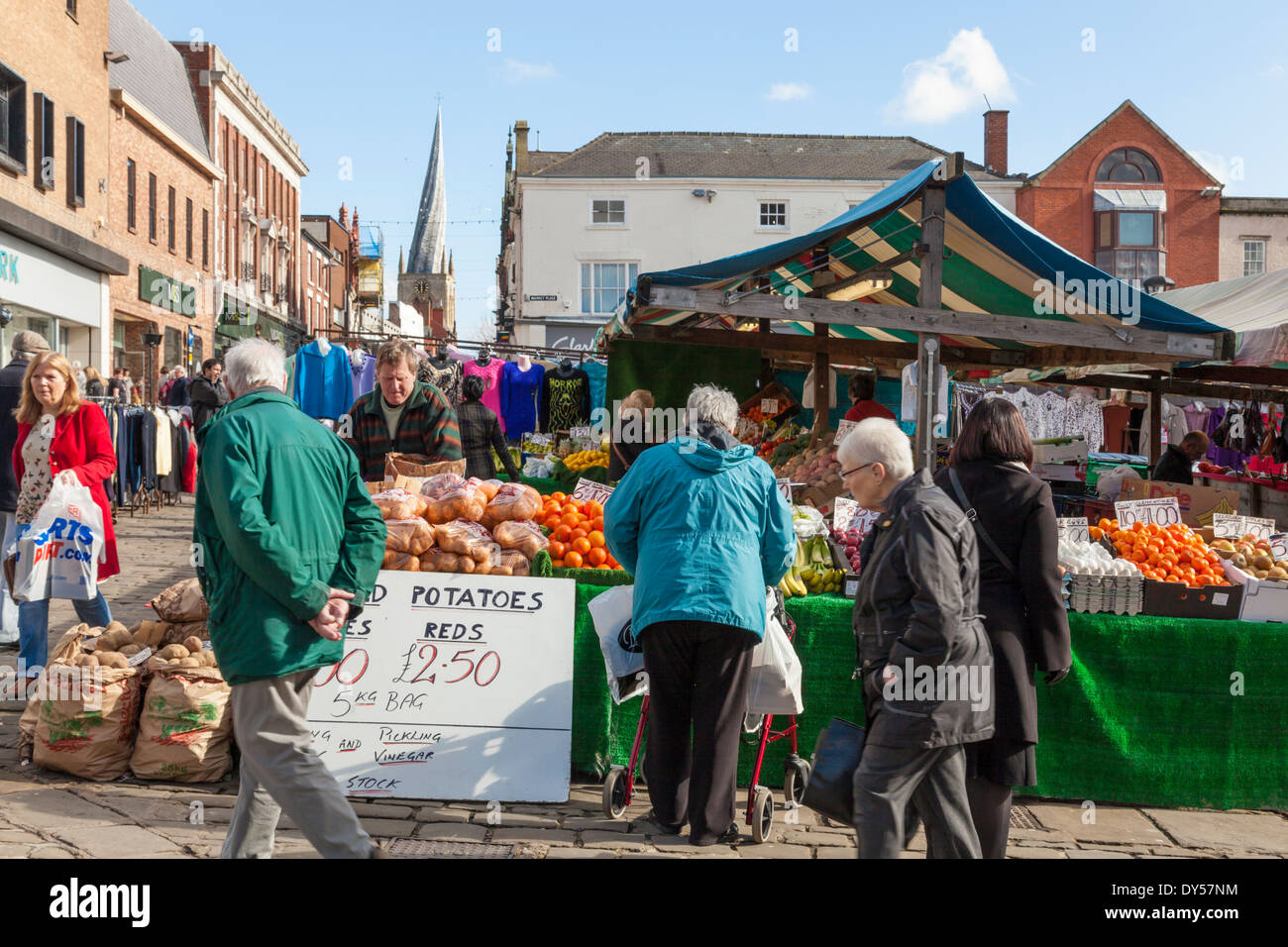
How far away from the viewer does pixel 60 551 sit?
5812mm

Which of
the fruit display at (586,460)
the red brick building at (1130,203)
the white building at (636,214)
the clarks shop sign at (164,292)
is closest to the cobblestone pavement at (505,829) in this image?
the fruit display at (586,460)

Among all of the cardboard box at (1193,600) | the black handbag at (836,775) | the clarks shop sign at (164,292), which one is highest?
the clarks shop sign at (164,292)

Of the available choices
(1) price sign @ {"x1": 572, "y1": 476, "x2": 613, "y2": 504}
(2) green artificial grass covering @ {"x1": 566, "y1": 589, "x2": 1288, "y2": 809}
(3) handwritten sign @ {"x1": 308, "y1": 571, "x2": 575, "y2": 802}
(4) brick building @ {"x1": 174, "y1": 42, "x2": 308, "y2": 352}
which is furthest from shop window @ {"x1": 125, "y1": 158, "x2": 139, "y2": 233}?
(2) green artificial grass covering @ {"x1": 566, "y1": 589, "x2": 1288, "y2": 809}

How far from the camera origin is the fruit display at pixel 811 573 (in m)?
5.51

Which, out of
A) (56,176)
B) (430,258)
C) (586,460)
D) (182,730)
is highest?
(430,258)

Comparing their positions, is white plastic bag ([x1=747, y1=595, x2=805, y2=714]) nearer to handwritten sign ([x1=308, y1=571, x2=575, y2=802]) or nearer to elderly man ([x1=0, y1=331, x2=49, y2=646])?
handwritten sign ([x1=308, y1=571, x2=575, y2=802])

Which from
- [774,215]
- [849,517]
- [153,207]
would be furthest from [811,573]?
[774,215]

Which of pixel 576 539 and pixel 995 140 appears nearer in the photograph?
pixel 576 539

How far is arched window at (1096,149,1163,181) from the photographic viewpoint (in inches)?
1478

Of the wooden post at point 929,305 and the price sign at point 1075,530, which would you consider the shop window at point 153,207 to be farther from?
the price sign at point 1075,530

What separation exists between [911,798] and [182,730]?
3.40 meters

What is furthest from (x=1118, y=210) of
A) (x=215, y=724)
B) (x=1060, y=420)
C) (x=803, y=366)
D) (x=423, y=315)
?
(x=423, y=315)

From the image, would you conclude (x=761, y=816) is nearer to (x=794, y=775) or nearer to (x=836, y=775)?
(x=794, y=775)

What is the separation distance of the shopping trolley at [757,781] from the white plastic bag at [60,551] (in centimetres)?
315
